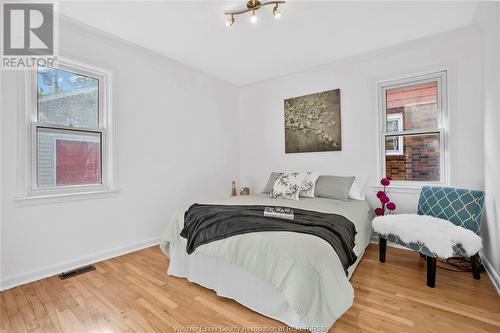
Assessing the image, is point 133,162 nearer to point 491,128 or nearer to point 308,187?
point 308,187

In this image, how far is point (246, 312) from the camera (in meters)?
1.81

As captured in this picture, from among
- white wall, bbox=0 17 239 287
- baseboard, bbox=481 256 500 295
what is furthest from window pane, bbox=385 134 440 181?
white wall, bbox=0 17 239 287

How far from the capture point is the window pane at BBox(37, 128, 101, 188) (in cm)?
248

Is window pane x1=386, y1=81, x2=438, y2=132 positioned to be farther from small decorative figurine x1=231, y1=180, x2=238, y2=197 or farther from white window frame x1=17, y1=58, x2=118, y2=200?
white window frame x1=17, y1=58, x2=118, y2=200

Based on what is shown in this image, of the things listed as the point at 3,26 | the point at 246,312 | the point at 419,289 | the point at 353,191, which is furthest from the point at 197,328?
the point at 3,26

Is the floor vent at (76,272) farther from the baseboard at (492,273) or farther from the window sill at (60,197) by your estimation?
the baseboard at (492,273)

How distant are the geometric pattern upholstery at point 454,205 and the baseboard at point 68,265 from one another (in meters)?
3.41

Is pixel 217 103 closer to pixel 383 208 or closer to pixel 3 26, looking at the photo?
pixel 3 26

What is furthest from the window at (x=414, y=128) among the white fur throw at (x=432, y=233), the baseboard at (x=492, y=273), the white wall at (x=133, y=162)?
the white wall at (x=133, y=162)

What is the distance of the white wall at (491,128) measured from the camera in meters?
2.16

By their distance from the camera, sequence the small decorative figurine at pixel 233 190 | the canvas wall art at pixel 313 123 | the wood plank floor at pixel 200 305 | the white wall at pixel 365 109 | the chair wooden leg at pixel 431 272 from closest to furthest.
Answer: the wood plank floor at pixel 200 305
the chair wooden leg at pixel 431 272
the white wall at pixel 365 109
the canvas wall art at pixel 313 123
the small decorative figurine at pixel 233 190

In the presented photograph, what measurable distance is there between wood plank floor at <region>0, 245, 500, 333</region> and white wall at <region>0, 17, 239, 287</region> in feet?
1.28

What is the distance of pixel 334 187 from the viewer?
129 inches

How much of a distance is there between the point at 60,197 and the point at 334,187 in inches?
125
